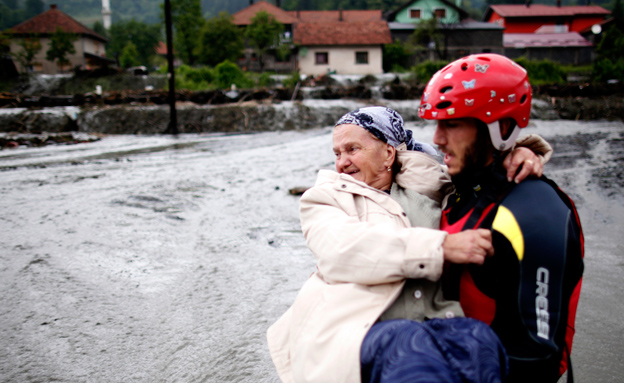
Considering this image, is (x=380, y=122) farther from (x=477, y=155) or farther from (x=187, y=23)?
(x=187, y=23)

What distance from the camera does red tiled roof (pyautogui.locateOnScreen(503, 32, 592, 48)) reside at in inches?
2032

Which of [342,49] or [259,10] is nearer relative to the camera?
[342,49]

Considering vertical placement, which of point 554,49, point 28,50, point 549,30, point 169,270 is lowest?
point 169,270

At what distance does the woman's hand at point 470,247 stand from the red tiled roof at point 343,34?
47.7 meters

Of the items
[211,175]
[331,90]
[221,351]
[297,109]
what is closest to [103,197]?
[211,175]

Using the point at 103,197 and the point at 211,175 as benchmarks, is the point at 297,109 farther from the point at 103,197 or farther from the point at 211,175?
the point at 103,197

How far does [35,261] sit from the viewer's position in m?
4.36

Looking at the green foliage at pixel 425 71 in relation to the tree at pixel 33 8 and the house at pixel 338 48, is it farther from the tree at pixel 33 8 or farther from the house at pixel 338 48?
the tree at pixel 33 8

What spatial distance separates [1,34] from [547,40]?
55.4m

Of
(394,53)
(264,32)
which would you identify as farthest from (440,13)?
(264,32)

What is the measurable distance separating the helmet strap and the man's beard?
0.04m

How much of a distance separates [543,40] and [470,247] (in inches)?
2408

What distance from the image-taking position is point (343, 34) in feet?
158

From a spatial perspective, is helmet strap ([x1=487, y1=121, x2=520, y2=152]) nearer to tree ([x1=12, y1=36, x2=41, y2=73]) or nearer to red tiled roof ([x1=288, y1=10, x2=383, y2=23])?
tree ([x1=12, y1=36, x2=41, y2=73])
